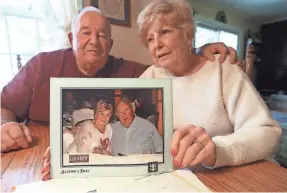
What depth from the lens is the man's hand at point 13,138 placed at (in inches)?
18.4

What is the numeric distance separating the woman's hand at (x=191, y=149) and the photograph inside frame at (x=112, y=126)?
3 centimetres

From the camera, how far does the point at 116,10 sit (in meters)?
0.72

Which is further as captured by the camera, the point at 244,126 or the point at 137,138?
the point at 244,126

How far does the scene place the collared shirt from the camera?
0.36 m

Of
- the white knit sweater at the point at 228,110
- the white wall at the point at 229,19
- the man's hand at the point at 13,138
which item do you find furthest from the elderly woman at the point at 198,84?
the man's hand at the point at 13,138

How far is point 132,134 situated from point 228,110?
14.1 inches

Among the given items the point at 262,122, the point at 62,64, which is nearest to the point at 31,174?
the point at 62,64

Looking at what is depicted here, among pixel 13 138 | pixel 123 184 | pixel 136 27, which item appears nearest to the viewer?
pixel 123 184

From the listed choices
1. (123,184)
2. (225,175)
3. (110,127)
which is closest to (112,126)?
(110,127)

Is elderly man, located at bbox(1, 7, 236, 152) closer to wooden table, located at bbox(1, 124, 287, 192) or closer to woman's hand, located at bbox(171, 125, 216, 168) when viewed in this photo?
wooden table, located at bbox(1, 124, 287, 192)

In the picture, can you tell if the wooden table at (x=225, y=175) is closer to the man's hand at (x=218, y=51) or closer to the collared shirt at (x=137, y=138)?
the collared shirt at (x=137, y=138)

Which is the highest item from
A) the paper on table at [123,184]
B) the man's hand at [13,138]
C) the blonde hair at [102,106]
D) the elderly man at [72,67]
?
the elderly man at [72,67]

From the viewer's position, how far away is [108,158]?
36 cm

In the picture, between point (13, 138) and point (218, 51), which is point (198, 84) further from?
point (13, 138)
